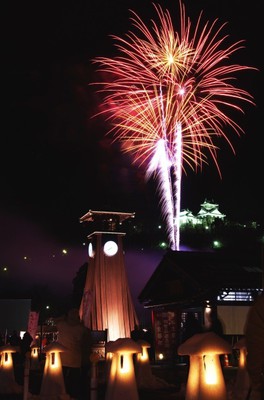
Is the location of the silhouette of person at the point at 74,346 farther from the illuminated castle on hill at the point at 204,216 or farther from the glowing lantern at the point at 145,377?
the illuminated castle on hill at the point at 204,216

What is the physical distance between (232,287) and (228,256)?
2.58 meters

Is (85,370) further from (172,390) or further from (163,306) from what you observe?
(163,306)

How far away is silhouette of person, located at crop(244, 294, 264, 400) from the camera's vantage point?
354cm

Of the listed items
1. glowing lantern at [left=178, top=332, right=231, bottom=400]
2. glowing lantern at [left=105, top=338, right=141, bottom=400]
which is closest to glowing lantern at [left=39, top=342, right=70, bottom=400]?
glowing lantern at [left=105, top=338, right=141, bottom=400]

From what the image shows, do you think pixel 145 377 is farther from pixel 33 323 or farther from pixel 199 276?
pixel 33 323

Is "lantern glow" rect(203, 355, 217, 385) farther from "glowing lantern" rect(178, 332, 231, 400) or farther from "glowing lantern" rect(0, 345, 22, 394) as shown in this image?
"glowing lantern" rect(0, 345, 22, 394)

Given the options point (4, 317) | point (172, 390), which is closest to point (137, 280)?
point (4, 317)

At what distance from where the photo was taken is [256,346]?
3.55m

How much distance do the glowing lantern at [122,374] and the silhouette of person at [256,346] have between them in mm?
5945

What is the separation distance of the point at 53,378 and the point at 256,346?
8297 mm

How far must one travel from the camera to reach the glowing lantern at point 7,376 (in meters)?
12.6

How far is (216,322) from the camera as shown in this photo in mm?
17125

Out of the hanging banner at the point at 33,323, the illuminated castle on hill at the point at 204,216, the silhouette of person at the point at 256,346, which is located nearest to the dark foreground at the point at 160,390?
the silhouette of person at the point at 256,346

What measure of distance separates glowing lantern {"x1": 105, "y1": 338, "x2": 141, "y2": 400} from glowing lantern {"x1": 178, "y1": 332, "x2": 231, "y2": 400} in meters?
2.26
